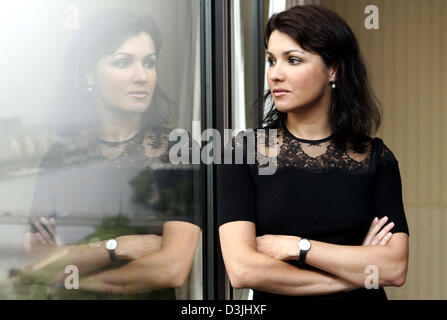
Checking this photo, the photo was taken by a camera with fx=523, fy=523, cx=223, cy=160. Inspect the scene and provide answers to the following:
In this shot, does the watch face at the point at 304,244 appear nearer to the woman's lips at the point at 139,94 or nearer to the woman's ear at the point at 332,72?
the woman's ear at the point at 332,72

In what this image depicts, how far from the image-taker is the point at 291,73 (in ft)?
3.78

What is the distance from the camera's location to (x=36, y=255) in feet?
2.03

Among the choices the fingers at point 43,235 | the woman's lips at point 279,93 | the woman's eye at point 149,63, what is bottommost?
the fingers at point 43,235

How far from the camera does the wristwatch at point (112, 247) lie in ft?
2.67

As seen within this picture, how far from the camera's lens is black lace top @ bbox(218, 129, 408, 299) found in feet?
3.85

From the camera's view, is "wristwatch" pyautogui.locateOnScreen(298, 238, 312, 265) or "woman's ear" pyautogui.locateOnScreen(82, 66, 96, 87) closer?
"woman's ear" pyautogui.locateOnScreen(82, 66, 96, 87)

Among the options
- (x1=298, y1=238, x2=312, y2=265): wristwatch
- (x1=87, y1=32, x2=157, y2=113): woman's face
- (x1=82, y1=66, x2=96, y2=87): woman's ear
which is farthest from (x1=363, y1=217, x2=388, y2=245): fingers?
(x1=82, y1=66, x2=96, y2=87): woman's ear

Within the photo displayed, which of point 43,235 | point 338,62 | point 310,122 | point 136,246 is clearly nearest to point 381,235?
point 310,122

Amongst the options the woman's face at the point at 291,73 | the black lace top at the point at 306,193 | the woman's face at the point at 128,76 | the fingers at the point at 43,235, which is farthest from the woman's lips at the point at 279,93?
the fingers at the point at 43,235

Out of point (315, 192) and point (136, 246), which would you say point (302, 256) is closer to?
point (315, 192)

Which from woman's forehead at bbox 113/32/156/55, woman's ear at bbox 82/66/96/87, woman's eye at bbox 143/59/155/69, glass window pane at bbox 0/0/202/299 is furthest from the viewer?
woman's eye at bbox 143/59/155/69

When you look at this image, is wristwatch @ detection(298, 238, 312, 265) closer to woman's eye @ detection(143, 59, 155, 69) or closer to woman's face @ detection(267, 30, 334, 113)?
woman's face @ detection(267, 30, 334, 113)

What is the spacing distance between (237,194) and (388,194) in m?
0.36

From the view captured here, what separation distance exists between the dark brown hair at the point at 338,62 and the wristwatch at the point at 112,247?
1.82ft
